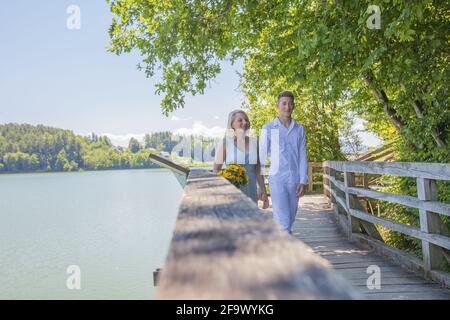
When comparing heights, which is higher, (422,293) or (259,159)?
(259,159)

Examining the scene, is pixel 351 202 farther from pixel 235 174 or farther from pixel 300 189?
pixel 235 174

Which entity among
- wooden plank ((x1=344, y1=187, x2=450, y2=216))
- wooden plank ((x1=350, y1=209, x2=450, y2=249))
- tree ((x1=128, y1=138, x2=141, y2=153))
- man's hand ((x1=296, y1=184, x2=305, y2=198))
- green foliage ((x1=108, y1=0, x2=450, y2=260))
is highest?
tree ((x1=128, y1=138, x2=141, y2=153))

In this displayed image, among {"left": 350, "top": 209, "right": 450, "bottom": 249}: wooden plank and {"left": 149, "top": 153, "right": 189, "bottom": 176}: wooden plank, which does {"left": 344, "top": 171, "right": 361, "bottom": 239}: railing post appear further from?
{"left": 149, "top": 153, "right": 189, "bottom": 176}: wooden plank

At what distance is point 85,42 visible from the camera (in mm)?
159750

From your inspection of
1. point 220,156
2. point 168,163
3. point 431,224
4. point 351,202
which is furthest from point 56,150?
point 431,224

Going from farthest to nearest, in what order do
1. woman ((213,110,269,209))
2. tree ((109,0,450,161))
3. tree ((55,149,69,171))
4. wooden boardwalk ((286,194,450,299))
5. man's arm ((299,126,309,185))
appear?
tree ((55,149,69,171)) < tree ((109,0,450,161)) < man's arm ((299,126,309,185)) < woman ((213,110,269,209)) < wooden boardwalk ((286,194,450,299))

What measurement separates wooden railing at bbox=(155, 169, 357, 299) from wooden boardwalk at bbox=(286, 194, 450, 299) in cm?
206

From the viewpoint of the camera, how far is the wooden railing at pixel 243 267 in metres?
0.88

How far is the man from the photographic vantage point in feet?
17.5

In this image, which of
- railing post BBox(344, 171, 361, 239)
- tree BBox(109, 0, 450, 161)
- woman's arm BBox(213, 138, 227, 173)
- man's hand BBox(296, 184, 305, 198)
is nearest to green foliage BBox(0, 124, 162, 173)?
tree BBox(109, 0, 450, 161)

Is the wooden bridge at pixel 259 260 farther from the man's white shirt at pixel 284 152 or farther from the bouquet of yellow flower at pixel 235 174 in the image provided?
the bouquet of yellow flower at pixel 235 174

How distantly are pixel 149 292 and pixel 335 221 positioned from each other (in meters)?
17.4
